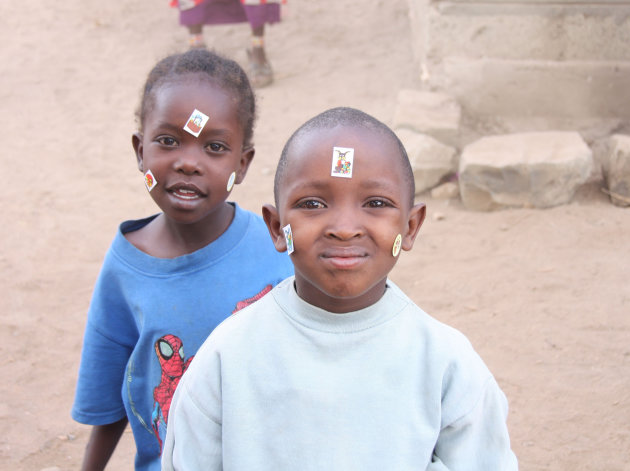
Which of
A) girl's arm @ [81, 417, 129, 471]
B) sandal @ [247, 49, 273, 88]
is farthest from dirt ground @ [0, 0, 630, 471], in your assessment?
girl's arm @ [81, 417, 129, 471]

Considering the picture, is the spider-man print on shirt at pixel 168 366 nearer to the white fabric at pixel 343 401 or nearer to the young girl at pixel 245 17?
the white fabric at pixel 343 401

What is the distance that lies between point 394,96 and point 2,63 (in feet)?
12.9

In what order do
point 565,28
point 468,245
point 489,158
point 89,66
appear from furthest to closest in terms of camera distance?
point 89,66 → point 565,28 → point 489,158 → point 468,245

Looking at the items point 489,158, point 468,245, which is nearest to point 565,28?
point 489,158

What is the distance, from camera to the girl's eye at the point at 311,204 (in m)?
1.34

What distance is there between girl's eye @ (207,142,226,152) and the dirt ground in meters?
1.45

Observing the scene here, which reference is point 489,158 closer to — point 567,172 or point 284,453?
point 567,172

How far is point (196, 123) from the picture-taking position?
5.81 ft

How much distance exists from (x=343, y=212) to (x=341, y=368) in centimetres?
28

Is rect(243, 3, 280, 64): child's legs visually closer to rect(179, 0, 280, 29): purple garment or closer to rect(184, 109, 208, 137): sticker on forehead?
rect(179, 0, 280, 29): purple garment

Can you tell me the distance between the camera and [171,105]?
1785mm

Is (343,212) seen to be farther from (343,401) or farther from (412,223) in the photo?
(343,401)

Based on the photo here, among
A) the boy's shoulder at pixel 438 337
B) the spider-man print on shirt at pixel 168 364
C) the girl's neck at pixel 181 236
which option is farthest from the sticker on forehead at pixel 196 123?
the boy's shoulder at pixel 438 337

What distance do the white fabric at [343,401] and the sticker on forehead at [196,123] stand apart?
631 mm
